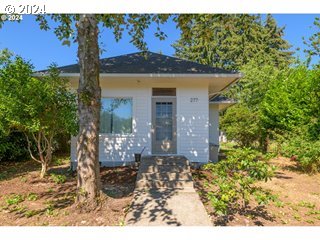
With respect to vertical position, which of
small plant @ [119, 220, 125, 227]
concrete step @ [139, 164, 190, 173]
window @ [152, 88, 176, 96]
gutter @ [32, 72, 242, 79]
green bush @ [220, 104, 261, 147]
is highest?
gutter @ [32, 72, 242, 79]

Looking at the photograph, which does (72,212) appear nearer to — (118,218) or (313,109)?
(118,218)

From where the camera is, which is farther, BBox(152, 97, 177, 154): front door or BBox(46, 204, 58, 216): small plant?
BBox(152, 97, 177, 154): front door

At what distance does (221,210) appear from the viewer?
433 cm

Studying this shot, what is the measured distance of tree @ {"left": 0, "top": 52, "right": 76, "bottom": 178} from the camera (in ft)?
24.0

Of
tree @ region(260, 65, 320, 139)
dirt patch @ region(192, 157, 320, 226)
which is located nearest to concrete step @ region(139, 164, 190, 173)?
dirt patch @ region(192, 157, 320, 226)

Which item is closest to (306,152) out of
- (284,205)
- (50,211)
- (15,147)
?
(284,205)

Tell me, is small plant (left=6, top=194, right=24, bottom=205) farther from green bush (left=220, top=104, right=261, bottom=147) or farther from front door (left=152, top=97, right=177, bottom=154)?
green bush (left=220, top=104, right=261, bottom=147)

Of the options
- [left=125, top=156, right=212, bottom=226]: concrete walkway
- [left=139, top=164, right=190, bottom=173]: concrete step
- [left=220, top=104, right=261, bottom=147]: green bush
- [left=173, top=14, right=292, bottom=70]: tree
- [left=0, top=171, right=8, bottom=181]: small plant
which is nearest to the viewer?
[left=125, top=156, right=212, bottom=226]: concrete walkway

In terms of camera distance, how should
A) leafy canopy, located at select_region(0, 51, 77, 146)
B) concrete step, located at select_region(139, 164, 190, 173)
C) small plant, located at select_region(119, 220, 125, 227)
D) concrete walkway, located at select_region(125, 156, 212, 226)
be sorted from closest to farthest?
small plant, located at select_region(119, 220, 125, 227)
concrete walkway, located at select_region(125, 156, 212, 226)
leafy canopy, located at select_region(0, 51, 77, 146)
concrete step, located at select_region(139, 164, 190, 173)

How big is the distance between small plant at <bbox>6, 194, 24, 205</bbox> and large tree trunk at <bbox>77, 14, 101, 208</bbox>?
1891 millimetres

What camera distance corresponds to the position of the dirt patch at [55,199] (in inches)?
186

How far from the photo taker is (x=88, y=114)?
5.16m

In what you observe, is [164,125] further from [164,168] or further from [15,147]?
[15,147]

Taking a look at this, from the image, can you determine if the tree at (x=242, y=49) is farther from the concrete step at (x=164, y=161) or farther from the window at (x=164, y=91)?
the concrete step at (x=164, y=161)
